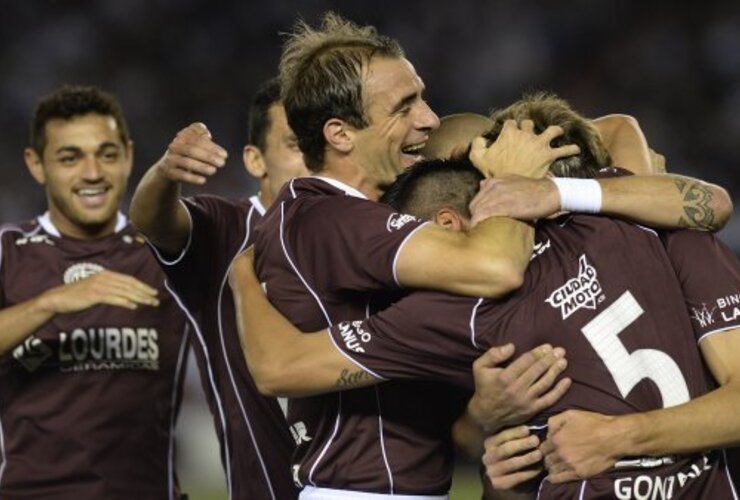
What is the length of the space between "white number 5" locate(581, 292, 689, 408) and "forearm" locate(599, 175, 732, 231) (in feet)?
0.82

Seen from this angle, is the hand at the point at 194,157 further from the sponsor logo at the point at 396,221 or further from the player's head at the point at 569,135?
the player's head at the point at 569,135

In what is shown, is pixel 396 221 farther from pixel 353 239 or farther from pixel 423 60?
pixel 423 60

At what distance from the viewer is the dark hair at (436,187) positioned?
13.8ft

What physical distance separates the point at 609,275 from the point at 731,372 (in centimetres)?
45

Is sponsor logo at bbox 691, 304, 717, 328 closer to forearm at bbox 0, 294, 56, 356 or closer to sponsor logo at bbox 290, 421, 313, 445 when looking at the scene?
sponsor logo at bbox 290, 421, 313, 445

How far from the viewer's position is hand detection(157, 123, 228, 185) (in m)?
4.88

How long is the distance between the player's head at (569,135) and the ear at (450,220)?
267 millimetres

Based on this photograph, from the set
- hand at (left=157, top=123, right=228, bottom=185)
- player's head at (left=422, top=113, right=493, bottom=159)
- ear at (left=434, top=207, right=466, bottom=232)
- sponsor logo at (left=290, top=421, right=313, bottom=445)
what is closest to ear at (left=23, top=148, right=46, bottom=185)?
hand at (left=157, top=123, right=228, bottom=185)

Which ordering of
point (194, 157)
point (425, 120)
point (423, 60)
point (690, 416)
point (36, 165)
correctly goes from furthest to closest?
point (423, 60), point (36, 165), point (194, 157), point (425, 120), point (690, 416)

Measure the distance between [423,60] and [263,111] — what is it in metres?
9.56

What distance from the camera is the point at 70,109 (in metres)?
6.83

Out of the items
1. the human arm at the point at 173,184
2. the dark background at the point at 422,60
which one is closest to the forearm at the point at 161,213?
the human arm at the point at 173,184

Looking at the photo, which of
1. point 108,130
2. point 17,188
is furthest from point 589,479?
point 17,188

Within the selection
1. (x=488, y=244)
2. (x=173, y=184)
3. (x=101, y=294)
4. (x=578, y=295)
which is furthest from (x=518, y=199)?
(x=101, y=294)
